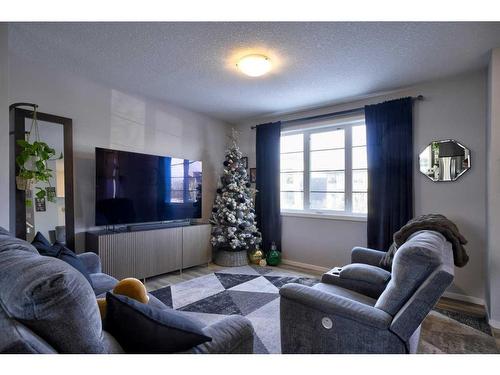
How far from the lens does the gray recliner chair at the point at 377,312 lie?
135 centimetres

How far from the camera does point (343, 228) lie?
3842 mm

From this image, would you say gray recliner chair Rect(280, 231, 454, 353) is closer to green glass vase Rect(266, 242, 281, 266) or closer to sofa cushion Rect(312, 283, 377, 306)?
sofa cushion Rect(312, 283, 377, 306)

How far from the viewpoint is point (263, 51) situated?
247cm

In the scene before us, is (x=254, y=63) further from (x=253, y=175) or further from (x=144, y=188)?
(x=253, y=175)

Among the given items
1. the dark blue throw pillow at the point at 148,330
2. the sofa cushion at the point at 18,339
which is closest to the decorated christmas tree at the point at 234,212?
the dark blue throw pillow at the point at 148,330

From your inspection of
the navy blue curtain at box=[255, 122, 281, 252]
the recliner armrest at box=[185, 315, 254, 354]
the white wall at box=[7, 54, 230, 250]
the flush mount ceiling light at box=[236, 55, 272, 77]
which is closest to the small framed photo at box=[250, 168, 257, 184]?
the navy blue curtain at box=[255, 122, 281, 252]

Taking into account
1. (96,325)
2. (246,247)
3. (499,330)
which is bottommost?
(499,330)

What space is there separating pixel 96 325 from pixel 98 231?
8.60ft

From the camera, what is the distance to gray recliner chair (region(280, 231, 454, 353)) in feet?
4.44

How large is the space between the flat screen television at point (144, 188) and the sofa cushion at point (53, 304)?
2378 mm

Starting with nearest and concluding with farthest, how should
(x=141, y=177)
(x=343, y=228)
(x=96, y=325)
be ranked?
(x=96, y=325)
(x=141, y=177)
(x=343, y=228)
